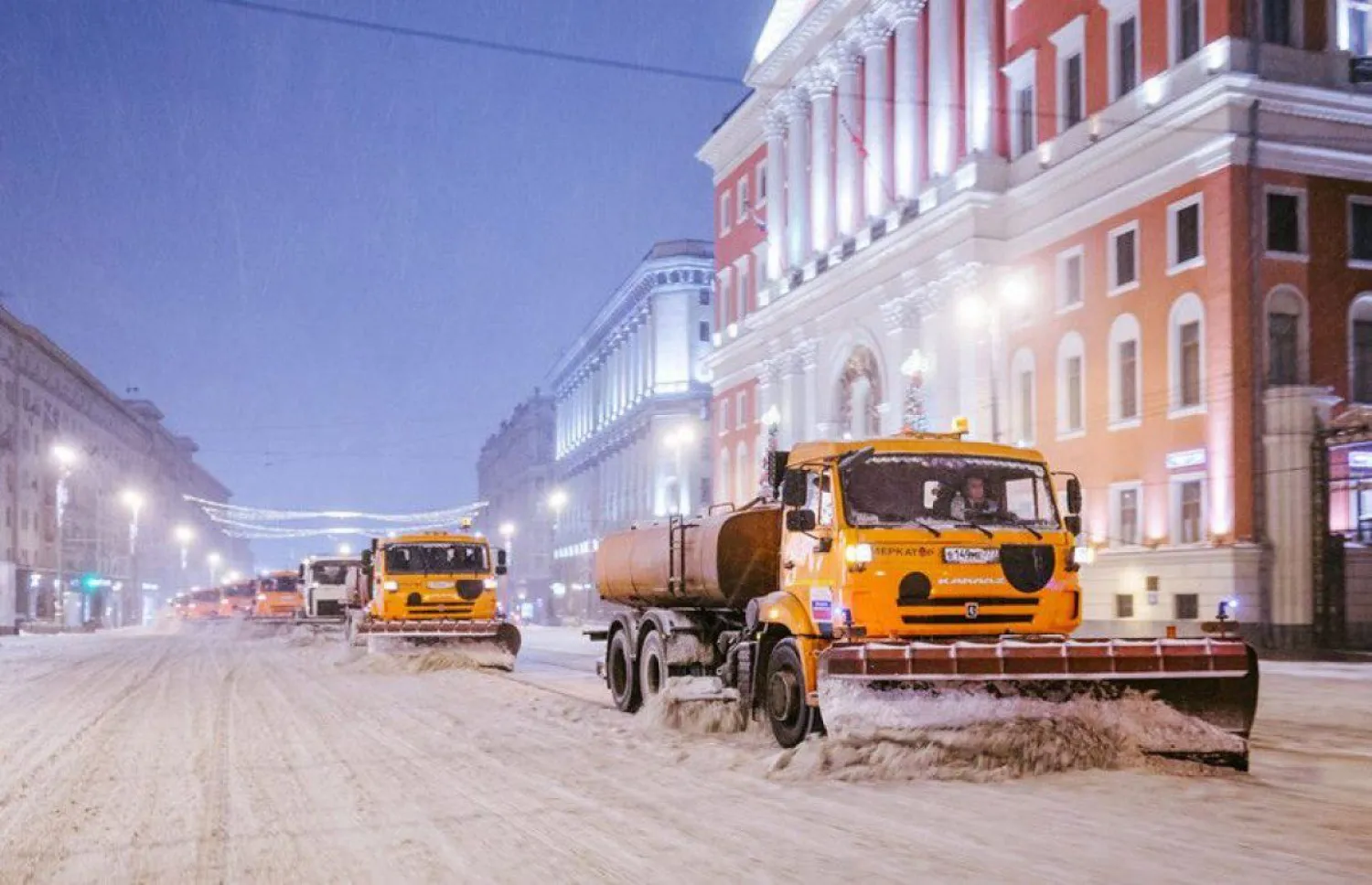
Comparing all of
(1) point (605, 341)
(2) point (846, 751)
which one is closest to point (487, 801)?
(2) point (846, 751)

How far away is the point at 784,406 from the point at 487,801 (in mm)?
54633

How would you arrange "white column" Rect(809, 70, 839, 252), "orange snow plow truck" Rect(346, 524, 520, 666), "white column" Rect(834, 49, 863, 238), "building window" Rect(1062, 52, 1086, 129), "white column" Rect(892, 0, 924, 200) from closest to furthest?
"orange snow plow truck" Rect(346, 524, 520, 666) < "building window" Rect(1062, 52, 1086, 129) < "white column" Rect(892, 0, 924, 200) < "white column" Rect(834, 49, 863, 238) < "white column" Rect(809, 70, 839, 252)

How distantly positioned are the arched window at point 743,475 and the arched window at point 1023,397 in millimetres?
23211

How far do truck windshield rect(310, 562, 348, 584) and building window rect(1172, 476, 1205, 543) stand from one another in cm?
2403

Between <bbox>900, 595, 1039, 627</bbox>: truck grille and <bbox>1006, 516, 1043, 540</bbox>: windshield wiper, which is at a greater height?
<bbox>1006, 516, 1043, 540</bbox>: windshield wiper

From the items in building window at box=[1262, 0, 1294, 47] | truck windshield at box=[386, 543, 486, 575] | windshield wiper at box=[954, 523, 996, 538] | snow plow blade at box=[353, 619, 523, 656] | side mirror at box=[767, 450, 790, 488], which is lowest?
snow plow blade at box=[353, 619, 523, 656]

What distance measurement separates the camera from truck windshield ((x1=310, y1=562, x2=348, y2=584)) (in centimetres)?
4491

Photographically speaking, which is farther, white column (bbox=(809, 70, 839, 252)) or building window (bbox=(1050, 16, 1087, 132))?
white column (bbox=(809, 70, 839, 252))

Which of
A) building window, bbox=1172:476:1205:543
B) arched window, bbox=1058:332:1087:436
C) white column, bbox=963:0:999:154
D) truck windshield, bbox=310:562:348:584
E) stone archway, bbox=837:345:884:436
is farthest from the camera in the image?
stone archway, bbox=837:345:884:436

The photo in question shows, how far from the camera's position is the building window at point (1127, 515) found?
3966cm

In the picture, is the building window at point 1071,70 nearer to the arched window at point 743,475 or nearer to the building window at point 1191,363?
the building window at point 1191,363

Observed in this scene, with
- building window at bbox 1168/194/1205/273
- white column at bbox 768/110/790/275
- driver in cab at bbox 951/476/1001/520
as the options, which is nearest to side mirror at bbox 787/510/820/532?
driver in cab at bbox 951/476/1001/520

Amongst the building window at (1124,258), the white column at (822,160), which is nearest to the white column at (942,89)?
the white column at (822,160)

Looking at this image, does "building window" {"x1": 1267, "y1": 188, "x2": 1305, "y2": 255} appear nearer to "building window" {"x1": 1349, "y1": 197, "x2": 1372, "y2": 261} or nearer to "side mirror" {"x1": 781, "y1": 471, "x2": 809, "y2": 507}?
"building window" {"x1": 1349, "y1": 197, "x2": 1372, "y2": 261}
